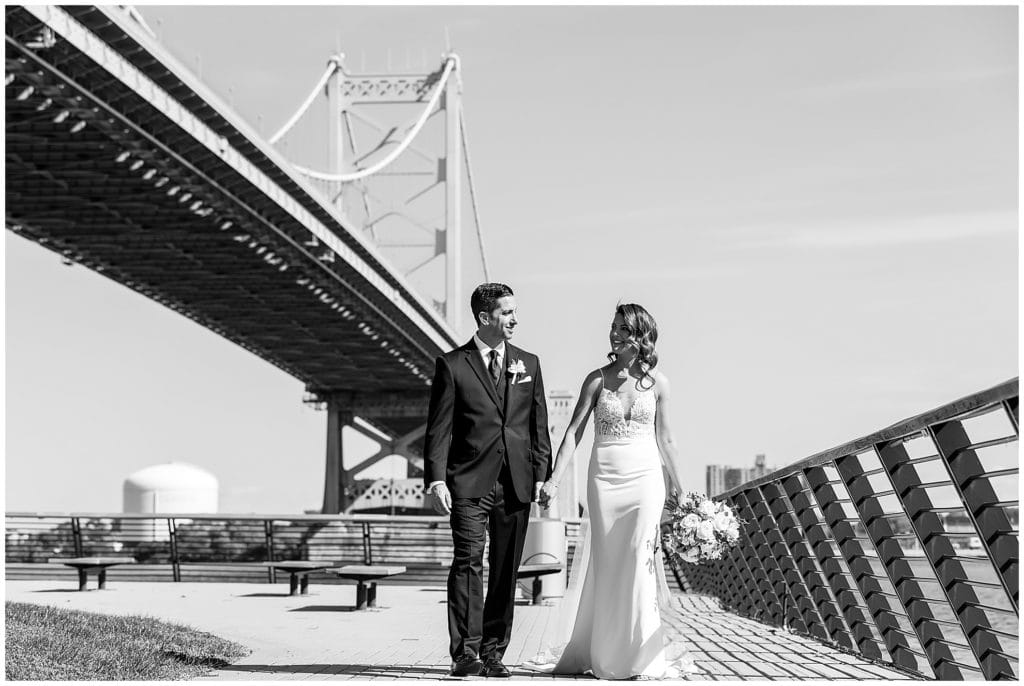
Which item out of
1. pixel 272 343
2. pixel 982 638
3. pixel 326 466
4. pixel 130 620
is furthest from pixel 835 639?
pixel 326 466

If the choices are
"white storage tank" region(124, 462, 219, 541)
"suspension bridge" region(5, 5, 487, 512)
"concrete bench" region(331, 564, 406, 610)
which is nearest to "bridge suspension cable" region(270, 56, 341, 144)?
"suspension bridge" region(5, 5, 487, 512)

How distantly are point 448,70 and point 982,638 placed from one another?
50334mm

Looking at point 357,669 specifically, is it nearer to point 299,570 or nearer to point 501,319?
point 501,319

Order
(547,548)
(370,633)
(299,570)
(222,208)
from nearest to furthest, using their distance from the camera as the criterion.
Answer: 1. (370,633)
2. (547,548)
3. (299,570)
4. (222,208)

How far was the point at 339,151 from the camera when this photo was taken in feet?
186

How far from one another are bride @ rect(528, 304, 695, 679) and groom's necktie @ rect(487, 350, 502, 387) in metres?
0.42

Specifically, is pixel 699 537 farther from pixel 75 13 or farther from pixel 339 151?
pixel 339 151

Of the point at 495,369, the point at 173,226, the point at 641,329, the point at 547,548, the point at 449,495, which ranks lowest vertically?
the point at 547,548

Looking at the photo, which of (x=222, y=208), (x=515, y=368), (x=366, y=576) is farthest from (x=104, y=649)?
(x=222, y=208)

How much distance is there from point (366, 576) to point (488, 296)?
5.62 meters

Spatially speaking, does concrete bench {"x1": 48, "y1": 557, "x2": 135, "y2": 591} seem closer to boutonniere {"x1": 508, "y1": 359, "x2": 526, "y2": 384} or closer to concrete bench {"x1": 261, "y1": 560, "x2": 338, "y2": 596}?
concrete bench {"x1": 261, "y1": 560, "x2": 338, "y2": 596}

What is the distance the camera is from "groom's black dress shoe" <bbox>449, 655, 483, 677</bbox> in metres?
6.04

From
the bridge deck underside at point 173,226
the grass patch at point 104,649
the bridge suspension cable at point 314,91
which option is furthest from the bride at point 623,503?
the bridge suspension cable at point 314,91

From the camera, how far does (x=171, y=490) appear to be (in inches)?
2499
